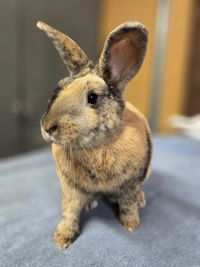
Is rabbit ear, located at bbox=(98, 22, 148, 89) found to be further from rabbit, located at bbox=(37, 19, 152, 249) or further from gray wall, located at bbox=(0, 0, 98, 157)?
gray wall, located at bbox=(0, 0, 98, 157)

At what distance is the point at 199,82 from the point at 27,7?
2.96 feet

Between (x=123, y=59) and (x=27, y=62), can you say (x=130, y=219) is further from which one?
(x=27, y=62)

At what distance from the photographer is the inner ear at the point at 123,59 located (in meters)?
0.53

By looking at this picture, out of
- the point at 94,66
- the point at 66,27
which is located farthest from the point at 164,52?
the point at 94,66

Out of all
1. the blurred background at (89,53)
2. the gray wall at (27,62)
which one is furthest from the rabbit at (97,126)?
the gray wall at (27,62)

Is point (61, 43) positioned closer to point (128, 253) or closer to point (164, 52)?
point (128, 253)

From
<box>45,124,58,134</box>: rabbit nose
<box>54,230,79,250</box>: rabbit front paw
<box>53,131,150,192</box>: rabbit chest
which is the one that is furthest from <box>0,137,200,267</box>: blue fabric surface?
<box>45,124,58,134</box>: rabbit nose

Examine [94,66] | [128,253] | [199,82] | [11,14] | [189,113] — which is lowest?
[189,113]

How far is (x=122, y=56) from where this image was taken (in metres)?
0.54

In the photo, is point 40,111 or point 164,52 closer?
point 164,52

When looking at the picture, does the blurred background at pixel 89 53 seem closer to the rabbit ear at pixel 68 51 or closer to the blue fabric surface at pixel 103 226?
the blue fabric surface at pixel 103 226

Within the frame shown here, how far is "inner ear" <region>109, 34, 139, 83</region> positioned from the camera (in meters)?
0.53

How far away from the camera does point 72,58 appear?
0.54m

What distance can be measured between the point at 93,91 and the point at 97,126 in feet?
0.18
